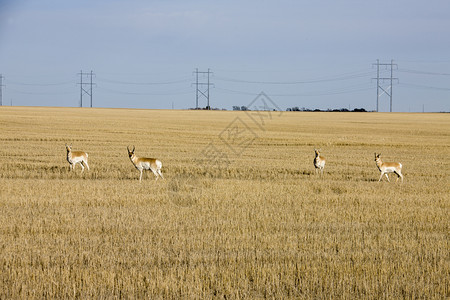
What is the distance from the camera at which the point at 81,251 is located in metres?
9.66

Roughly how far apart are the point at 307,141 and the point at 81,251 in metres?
37.1

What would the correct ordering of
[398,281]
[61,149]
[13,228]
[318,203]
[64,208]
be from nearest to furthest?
1. [398,281]
2. [13,228]
3. [64,208]
4. [318,203]
5. [61,149]

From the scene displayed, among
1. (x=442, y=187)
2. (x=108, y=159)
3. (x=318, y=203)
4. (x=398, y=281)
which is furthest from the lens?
(x=108, y=159)

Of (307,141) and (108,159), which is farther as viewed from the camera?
(307,141)

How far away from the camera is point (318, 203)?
15750mm

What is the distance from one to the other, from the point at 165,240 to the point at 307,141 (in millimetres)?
35725

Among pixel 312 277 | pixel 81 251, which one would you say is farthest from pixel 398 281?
pixel 81 251

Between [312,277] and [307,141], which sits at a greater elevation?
[307,141]

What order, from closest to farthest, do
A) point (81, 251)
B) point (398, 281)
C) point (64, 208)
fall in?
point (398, 281), point (81, 251), point (64, 208)

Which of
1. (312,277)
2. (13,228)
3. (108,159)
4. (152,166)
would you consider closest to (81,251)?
(13,228)

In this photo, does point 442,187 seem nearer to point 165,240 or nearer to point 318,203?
point 318,203

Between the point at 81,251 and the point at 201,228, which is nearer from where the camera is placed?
the point at 81,251

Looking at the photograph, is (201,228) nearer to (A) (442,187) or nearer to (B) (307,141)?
(A) (442,187)

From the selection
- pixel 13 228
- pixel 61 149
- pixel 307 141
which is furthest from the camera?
pixel 307 141
